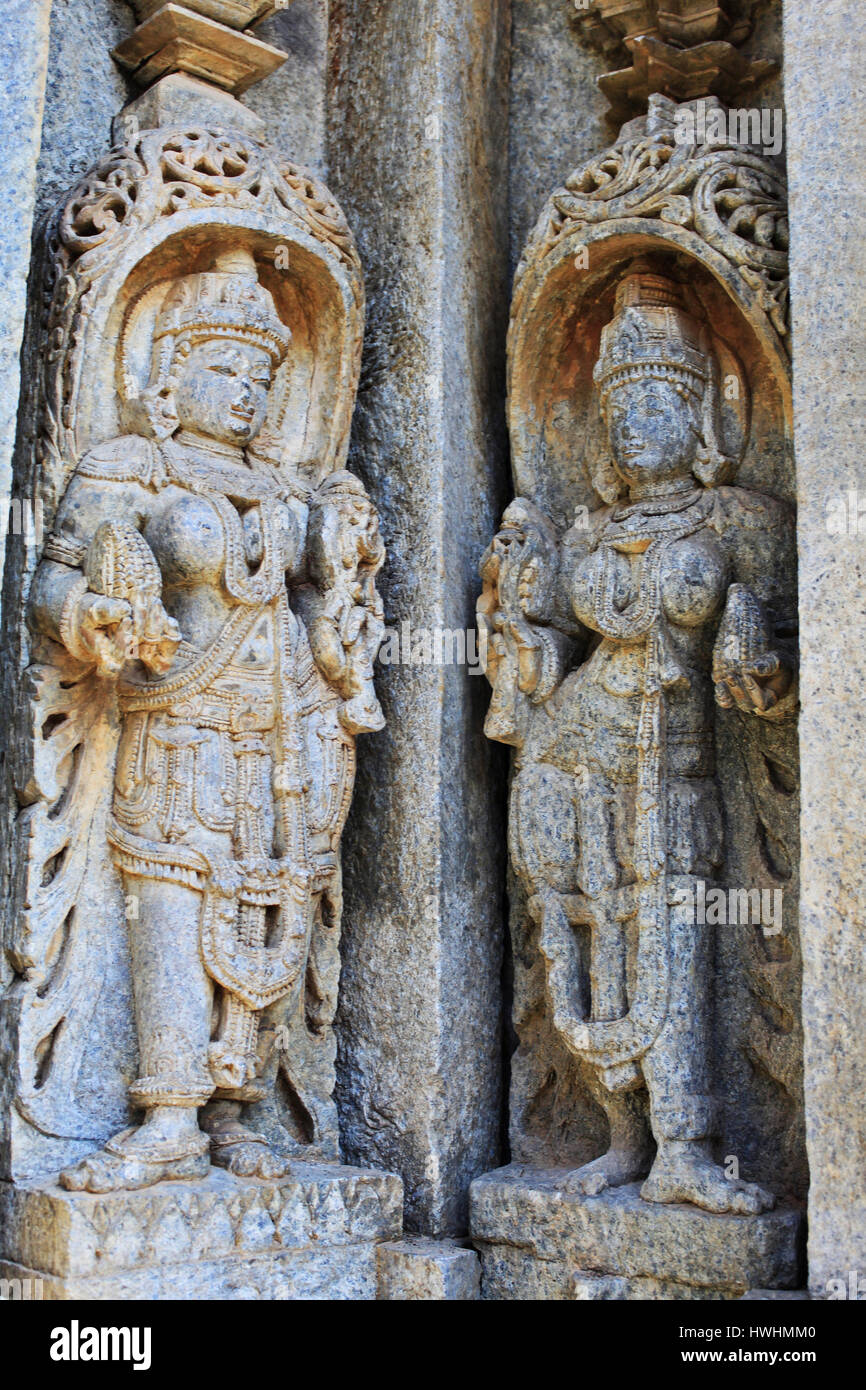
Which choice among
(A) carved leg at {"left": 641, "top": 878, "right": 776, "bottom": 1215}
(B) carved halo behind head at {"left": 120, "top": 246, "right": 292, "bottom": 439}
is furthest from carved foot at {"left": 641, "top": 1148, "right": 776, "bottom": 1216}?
(B) carved halo behind head at {"left": 120, "top": 246, "right": 292, "bottom": 439}

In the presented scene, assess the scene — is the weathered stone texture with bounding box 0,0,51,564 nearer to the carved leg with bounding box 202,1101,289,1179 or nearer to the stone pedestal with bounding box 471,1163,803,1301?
the carved leg with bounding box 202,1101,289,1179

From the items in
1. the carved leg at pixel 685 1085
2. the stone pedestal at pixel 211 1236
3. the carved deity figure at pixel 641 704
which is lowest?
the stone pedestal at pixel 211 1236

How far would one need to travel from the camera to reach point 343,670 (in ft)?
18.0

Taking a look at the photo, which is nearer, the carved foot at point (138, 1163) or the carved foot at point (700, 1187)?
the carved foot at point (138, 1163)

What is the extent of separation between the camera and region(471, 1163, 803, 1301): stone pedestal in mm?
4848

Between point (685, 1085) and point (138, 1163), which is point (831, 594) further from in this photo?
point (138, 1163)

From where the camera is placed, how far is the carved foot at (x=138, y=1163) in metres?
4.72

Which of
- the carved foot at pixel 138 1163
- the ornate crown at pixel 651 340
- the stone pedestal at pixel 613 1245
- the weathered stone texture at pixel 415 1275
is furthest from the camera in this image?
the ornate crown at pixel 651 340

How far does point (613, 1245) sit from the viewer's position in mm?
5098

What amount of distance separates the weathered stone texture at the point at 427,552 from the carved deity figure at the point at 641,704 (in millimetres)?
245

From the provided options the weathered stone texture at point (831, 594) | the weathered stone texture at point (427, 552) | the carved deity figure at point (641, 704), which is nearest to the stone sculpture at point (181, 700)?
the weathered stone texture at point (427, 552)

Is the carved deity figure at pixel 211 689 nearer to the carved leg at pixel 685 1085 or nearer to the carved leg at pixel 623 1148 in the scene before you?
the carved leg at pixel 623 1148

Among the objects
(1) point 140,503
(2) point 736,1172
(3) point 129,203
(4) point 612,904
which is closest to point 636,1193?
(2) point 736,1172

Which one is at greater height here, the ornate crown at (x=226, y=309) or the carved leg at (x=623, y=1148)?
the ornate crown at (x=226, y=309)
